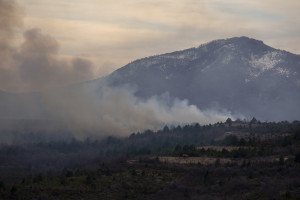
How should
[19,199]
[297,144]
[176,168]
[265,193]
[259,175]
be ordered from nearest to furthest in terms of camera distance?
[265,193] < [19,199] < [259,175] < [176,168] < [297,144]

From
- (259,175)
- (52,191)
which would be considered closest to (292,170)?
(259,175)

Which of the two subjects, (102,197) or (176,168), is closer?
(102,197)

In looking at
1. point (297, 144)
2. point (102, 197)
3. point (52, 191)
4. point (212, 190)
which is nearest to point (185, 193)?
point (212, 190)

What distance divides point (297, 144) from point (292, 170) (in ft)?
133

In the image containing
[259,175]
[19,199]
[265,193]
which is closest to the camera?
[265,193]

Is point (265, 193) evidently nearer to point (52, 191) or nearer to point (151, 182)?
point (151, 182)

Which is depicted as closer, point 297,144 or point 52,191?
point 52,191

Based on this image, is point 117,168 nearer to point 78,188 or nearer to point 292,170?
point 78,188

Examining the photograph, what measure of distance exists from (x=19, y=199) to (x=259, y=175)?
5251 cm

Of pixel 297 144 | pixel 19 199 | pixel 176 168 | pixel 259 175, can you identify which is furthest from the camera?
pixel 297 144

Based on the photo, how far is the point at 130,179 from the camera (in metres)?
167

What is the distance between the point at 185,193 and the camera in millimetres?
149625

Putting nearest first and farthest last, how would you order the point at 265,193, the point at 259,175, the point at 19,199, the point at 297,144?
the point at 265,193, the point at 19,199, the point at 259,175, the point at 297,144

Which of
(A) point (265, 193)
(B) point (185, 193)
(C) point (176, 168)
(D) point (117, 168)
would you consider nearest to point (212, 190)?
(B) point (185, 193)
